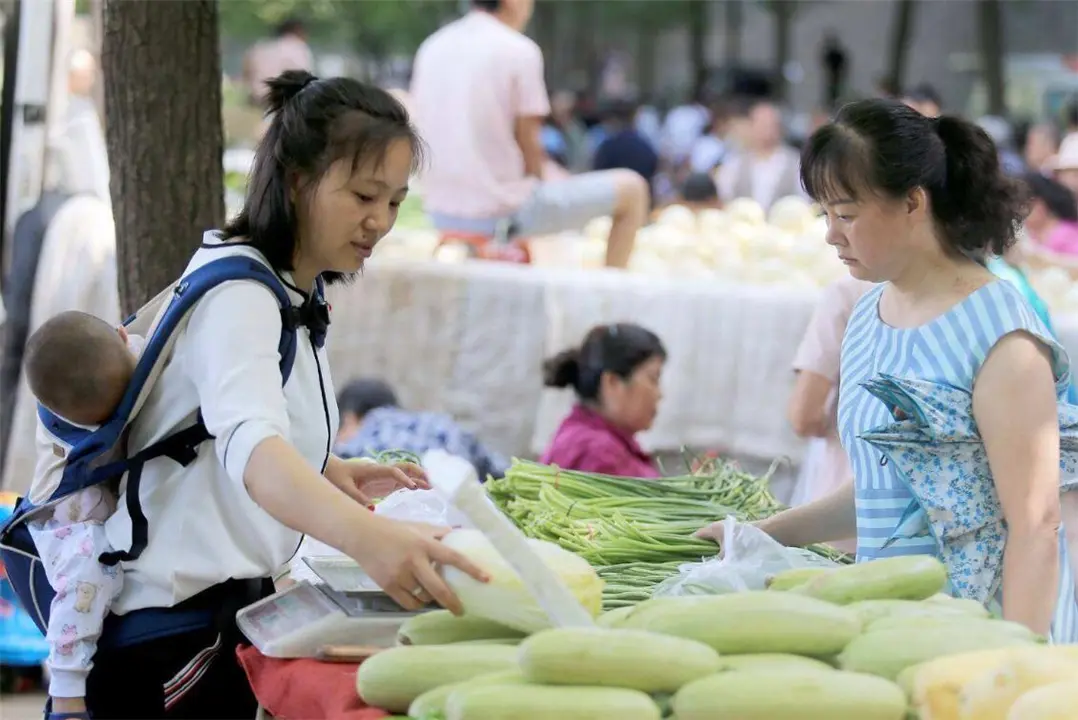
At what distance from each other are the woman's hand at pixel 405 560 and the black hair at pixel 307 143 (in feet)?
1.84

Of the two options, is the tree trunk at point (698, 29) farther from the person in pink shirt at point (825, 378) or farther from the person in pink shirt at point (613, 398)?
the person in pink shirt at point (825, 378)

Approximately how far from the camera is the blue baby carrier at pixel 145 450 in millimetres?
2377

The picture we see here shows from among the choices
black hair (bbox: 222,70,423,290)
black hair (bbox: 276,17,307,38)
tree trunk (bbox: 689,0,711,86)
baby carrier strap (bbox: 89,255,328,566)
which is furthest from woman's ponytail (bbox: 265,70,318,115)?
tree trunk (bbox: 689,0,711,86)

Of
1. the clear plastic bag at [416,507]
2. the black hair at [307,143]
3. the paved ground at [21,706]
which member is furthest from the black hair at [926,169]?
the paved ground at [21,706]

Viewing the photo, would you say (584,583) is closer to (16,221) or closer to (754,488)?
(754,488)

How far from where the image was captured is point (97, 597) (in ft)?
8.07

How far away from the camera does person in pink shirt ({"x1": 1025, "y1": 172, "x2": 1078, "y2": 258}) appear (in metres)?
8.56

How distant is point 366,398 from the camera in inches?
232

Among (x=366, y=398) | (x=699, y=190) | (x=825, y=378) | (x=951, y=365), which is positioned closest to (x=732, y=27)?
(x=699, y=190)

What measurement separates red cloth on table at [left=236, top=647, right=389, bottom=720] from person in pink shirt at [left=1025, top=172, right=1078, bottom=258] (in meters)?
6.88

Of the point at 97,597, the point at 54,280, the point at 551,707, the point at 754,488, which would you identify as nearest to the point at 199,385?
the point at 97,597

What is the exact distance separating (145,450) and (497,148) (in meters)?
5.02

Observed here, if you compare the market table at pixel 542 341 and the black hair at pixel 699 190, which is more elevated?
the black hair at pixel 699 190

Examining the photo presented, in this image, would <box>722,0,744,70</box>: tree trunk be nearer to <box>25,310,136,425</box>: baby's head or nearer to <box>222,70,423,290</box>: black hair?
<box>222,70,423,290</box>: black hair
